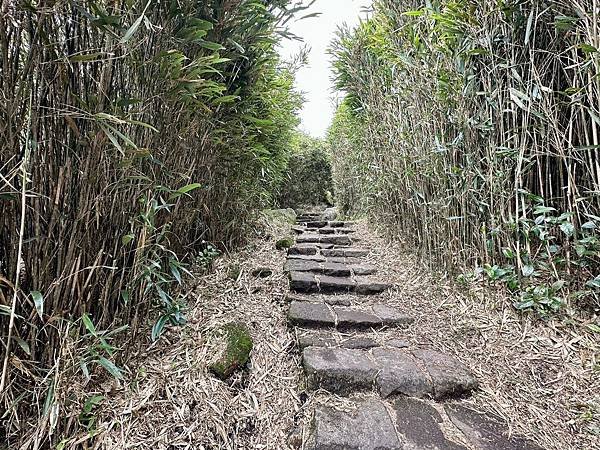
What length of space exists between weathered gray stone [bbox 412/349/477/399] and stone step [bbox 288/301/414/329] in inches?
11.2

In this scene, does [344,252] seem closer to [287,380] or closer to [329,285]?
[329,285]

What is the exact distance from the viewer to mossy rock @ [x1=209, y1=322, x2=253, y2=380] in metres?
1.07

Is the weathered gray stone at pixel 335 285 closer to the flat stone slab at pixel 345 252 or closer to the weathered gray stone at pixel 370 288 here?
the weathered gray stone at pixel 370 288

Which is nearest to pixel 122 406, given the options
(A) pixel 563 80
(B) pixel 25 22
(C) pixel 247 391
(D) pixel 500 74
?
(C) pixel 247 391

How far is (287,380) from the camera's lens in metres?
1.14

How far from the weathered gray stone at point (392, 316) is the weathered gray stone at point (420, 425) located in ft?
1.67

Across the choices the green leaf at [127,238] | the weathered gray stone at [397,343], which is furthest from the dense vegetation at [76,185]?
the weathered gray stone at [397,343]

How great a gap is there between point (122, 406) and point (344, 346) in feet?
2.83

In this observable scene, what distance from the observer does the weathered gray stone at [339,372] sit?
106cm

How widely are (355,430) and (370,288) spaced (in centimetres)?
109

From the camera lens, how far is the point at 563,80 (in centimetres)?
134

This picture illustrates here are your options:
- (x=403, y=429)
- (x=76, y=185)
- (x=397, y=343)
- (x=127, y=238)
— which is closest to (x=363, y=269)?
(x=397, y=343)

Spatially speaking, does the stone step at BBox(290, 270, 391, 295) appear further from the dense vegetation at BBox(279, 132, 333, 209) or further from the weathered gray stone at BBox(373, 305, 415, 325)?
the dense vegetation at BBox(279, 132, 333, 209)

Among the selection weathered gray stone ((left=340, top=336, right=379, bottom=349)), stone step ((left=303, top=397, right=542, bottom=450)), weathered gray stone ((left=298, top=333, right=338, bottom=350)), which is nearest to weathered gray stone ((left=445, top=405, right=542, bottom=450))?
stone step ((left=303, top=397, right=542, bottom=450))
